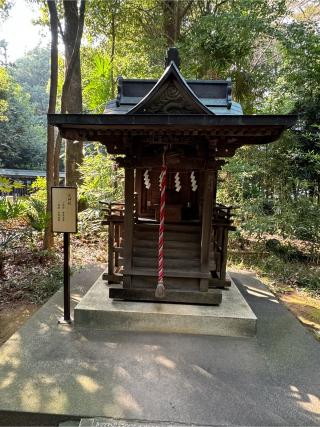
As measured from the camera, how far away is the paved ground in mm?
2412

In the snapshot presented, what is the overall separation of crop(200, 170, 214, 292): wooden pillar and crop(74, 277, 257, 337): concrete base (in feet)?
1.52

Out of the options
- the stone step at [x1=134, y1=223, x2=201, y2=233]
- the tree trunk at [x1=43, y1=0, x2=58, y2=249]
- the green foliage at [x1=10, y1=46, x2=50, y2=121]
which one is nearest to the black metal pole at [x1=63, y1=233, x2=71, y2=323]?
the stone step at [x1=134, y1=223, x2=201, y2=233]

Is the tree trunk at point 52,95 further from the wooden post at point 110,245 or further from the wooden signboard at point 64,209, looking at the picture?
the wooden signboard at point 64,209

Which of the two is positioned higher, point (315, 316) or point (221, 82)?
point (221, 82)

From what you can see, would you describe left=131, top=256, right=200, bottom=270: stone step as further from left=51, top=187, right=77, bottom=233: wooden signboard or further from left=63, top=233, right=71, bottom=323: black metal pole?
left=51, top=187, right=77, bottom=233: wooden signboard

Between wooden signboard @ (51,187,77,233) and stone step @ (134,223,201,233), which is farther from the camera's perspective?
stone step @ (134,223,201,233)

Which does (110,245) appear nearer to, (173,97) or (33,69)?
(173,97)

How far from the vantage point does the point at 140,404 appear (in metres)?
2.49

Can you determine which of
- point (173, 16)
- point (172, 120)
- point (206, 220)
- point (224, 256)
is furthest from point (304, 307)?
point (173, 16)

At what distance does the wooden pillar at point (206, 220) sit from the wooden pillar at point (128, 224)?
40.1 inches

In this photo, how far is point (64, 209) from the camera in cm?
380

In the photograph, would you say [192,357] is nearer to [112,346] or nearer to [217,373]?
[217,373]

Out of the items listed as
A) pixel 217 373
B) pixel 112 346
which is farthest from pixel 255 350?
pixel 112 346

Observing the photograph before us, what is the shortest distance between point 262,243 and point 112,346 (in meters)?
Result: 6.06
